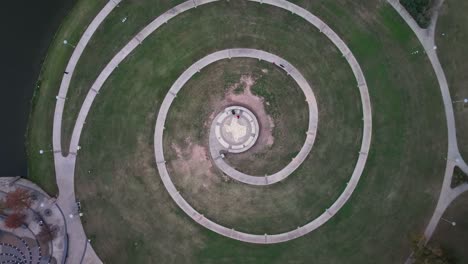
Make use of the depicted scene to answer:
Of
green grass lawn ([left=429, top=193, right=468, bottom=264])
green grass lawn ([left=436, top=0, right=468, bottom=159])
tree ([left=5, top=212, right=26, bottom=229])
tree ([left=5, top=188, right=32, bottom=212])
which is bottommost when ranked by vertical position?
green grass lawn ([left=429, top=193, right=468, bottom=264])

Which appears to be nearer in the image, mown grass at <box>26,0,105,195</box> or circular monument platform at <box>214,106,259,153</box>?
circular monument platform at <box>214,106,259,153</box>

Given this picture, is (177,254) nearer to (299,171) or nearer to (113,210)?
(113,210)

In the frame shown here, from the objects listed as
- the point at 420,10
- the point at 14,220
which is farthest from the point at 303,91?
the point at 14,220

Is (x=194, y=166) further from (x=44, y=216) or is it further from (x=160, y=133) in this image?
(x=44, y=216)

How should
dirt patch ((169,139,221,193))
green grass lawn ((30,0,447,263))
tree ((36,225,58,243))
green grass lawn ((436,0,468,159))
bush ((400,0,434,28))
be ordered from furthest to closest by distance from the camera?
dirt patch ((169,139,221,193)) → tree ((36,225,58,243)) → green grass lawn ((436,0,468,159)) → bush ((400,0,434,28)) → green grass lawn ((30,0,447,263))

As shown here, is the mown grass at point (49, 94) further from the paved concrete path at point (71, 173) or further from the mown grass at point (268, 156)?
the mown grass at point (268, 156)

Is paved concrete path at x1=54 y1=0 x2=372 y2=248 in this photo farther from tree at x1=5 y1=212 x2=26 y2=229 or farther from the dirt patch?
tree at x1=5 y1=212 x2=26 y2=229

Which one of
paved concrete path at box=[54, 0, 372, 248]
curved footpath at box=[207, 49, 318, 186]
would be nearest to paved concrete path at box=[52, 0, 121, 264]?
paved concrete path at box=[54, 0, 372, 248]
